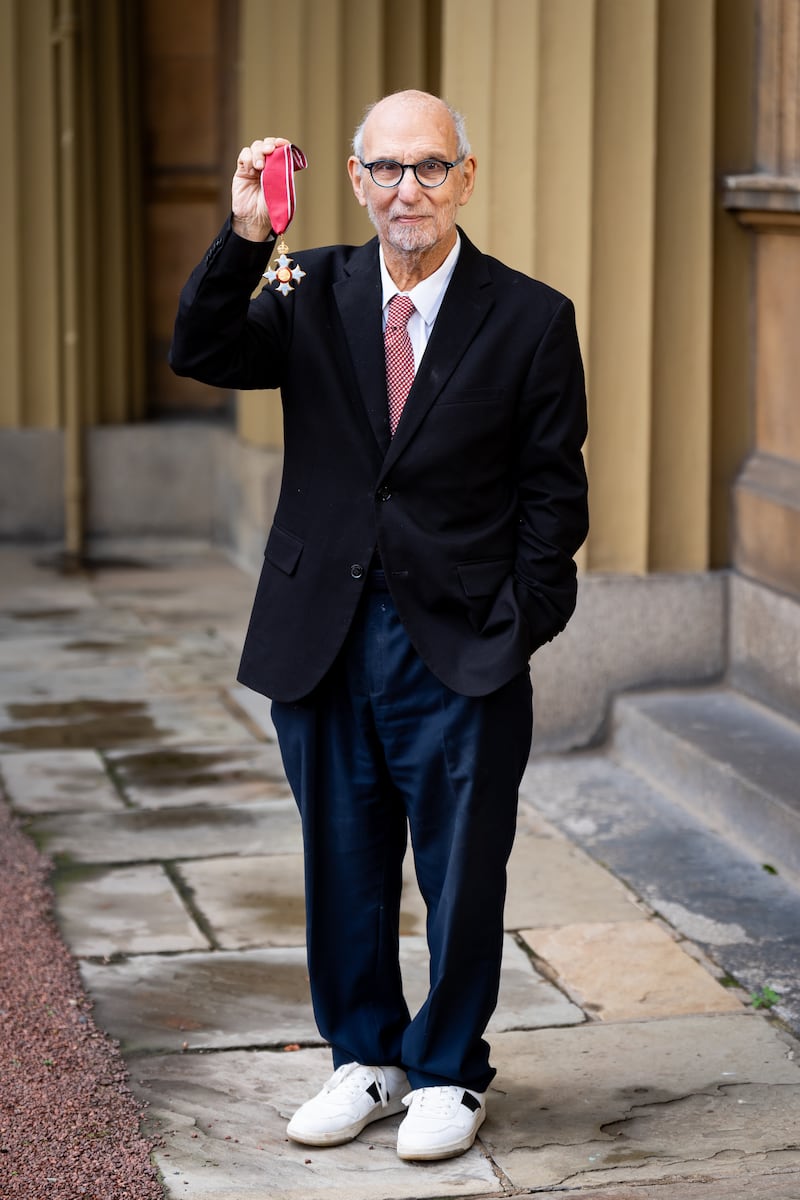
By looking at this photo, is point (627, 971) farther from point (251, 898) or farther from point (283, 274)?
point (283, 274)

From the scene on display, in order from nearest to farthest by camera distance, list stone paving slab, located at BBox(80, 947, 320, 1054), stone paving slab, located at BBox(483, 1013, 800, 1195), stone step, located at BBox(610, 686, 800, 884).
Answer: stone paving slab, located at BBox(483, 1013, 800, 1195) < stone paving slab, located at BBox(80, 947, 320, 1054) < stone step, located at BBox(610, 686, 800, 884)

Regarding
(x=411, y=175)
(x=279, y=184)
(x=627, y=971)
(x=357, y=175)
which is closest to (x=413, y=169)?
(x=411, y=175)

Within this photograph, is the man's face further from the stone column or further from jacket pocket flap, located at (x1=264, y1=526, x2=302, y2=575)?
the stone column

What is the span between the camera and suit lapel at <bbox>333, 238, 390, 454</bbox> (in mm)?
3434

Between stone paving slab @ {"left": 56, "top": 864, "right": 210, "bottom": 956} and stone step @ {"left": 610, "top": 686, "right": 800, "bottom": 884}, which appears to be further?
stone step @ {"left": 610, "top": 686, "right": 800, "bottom": 884}

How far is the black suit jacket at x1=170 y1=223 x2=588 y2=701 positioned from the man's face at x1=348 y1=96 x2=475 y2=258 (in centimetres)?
14

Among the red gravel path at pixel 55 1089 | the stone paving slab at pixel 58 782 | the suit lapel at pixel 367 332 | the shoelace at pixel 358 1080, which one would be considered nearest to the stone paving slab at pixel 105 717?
the stone paving slab at pixel 58 782

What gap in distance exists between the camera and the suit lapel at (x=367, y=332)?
11.3 feet

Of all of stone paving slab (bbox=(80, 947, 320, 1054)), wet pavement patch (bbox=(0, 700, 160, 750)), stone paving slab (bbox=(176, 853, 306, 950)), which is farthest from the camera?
wet pavement patch (bbox=(0, 700, 160, 750))

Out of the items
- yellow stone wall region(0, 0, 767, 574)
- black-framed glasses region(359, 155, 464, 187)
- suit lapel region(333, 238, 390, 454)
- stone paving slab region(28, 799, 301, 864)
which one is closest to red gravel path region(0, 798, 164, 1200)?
stone paving slab region(28, 799, 301, 864)

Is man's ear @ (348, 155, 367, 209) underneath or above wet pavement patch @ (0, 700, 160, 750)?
above

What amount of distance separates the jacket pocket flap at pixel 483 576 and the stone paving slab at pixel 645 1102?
1071mm

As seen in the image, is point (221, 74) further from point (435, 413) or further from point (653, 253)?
point (435, 413)

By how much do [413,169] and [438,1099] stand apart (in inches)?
66.9
